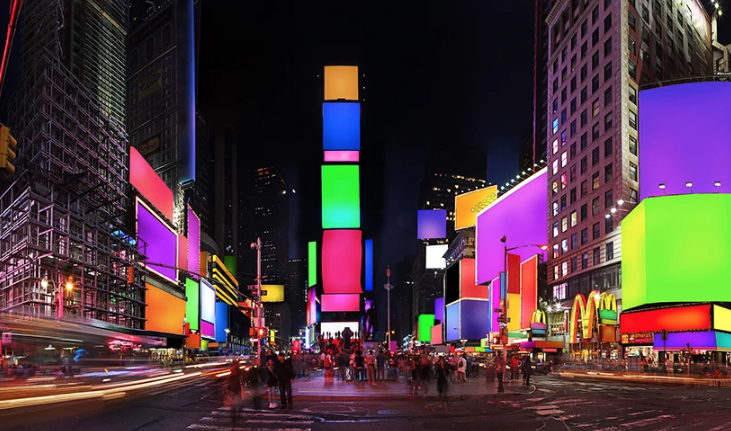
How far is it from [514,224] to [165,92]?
2853 inches

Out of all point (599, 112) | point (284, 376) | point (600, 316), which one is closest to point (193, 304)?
point (599, 112)

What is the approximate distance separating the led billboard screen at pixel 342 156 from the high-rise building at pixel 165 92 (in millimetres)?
50242

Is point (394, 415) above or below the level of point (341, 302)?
above

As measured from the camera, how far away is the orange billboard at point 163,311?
85.1 meters

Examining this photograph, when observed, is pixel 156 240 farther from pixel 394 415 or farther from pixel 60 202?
pixel 394 415

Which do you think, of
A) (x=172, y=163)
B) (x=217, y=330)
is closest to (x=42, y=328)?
(x=172, y=163)

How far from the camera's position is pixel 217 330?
6481 inches

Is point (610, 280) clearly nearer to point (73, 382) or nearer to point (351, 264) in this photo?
point (351, 264)

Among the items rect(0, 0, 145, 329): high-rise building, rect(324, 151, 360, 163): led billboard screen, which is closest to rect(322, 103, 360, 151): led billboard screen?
rect(324, 151, 360, 163): led billboard screen

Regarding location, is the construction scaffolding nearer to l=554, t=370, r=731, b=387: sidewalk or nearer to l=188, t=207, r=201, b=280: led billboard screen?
l=554, t=370, r=731, b=387: sidewalk

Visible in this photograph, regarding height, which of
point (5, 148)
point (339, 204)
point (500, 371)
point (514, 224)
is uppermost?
point (339, 204)

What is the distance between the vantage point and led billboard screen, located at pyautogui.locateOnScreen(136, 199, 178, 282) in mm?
84812

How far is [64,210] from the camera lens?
189ft

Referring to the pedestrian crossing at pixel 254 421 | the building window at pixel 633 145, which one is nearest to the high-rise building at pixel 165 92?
the building window at pixel 633 145
